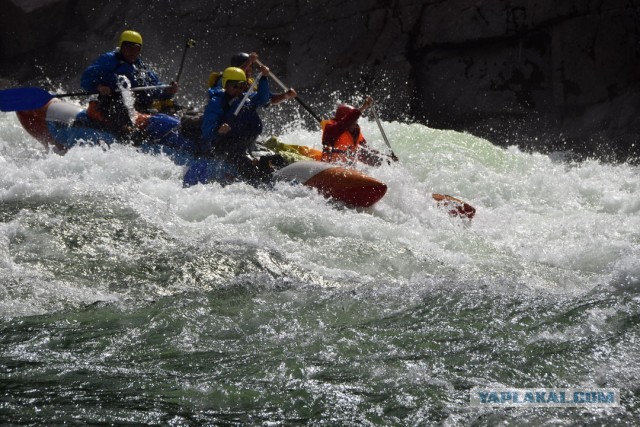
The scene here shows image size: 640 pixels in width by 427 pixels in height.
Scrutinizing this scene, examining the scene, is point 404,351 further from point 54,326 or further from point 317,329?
point 54,326

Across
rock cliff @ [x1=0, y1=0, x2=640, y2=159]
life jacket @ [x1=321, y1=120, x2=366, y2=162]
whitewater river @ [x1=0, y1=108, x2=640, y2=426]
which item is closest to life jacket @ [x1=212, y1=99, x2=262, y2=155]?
whitewater river @ [x1=0, y1=108, x2=640, y2=426]

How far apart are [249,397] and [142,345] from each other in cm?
79

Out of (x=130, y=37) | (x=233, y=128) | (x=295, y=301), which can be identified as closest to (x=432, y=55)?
(x=130, y=37)

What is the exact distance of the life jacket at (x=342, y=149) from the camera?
7.89 m

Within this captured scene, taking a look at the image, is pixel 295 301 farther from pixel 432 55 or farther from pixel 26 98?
pixel 432 55

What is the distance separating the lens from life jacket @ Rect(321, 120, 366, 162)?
7891 mm

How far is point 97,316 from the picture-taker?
4602 millimetres

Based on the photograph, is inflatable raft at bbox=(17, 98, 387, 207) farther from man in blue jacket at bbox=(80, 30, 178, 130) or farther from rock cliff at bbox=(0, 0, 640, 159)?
rock cliff at bbox=(0, 0, 640, 159)

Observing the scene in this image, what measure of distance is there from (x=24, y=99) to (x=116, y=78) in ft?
3.45

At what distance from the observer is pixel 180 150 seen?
8.10 m

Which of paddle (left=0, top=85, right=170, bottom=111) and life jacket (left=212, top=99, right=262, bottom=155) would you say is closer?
life jacket (left=212, top=99, right=262, bottom=155)

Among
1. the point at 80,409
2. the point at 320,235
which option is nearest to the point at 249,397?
the point at 80,409

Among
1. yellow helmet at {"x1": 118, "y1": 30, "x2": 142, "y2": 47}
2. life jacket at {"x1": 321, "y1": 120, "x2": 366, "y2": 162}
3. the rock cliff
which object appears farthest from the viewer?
the rock cliff

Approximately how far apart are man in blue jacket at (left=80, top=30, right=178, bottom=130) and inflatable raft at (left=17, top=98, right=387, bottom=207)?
235 millimetres
